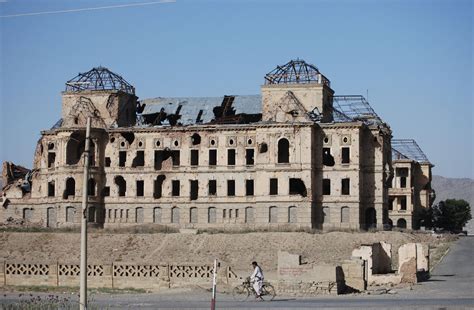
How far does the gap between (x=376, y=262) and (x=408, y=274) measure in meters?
4.08

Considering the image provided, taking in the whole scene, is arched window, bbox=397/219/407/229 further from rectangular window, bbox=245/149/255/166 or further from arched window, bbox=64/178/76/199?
arched window, bbox=64/178/76/199

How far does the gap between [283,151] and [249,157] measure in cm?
288

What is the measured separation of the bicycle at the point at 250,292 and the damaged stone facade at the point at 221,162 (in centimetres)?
3765

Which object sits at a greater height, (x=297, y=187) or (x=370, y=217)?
(x=297, y=187)

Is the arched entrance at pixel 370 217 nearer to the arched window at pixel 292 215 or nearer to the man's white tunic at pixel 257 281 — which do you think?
the arched window at pixel 292 215

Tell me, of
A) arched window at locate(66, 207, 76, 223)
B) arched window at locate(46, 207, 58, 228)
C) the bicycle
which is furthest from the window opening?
the bicycle

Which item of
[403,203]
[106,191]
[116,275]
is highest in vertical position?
[106,191]

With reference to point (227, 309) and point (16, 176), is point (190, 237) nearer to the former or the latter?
point (16, 176)

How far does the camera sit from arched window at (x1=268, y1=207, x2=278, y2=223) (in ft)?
258

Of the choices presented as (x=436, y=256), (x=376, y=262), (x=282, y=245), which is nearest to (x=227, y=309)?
(x=376, y=262)

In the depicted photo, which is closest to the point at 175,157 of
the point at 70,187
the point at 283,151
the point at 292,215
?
the point at 70,187

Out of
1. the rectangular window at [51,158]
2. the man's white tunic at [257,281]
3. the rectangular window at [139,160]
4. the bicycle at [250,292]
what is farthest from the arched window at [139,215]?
the man's white tunic at [257,281]

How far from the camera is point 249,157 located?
81688 millimetres

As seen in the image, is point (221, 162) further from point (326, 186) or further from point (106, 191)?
point (106, 191)
